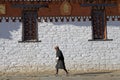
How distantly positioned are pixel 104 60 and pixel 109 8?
301 centimetres

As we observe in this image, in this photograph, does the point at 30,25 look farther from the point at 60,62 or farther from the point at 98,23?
the point at 98,23

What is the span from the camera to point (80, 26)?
824 inches

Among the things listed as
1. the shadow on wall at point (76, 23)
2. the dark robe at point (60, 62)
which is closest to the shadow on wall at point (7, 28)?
the shadow on wall at point (76, 23)

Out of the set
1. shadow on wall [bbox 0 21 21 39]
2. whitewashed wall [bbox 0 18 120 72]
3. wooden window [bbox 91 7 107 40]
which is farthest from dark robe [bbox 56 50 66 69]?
shadow on wall [bbox 0 21 21 39]

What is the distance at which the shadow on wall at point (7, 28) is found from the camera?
20.8 meters

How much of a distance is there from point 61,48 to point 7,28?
3273mm

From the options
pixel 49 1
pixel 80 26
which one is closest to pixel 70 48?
pixel 80 26

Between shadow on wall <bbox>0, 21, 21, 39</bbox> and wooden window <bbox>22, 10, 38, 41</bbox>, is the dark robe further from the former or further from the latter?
shadow on wall <bbox>0, 21, 21, 39</bbox>

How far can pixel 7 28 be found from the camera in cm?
2083

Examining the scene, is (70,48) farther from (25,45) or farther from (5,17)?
(5,17)

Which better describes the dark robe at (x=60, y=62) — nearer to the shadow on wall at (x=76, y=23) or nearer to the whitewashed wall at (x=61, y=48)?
the whitewashed wall at (x=61, y=48)

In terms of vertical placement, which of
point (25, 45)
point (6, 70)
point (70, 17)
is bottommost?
point (6, 70)

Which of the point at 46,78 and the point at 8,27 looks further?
the point at 8,27

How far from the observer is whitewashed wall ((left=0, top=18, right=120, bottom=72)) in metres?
20.7
